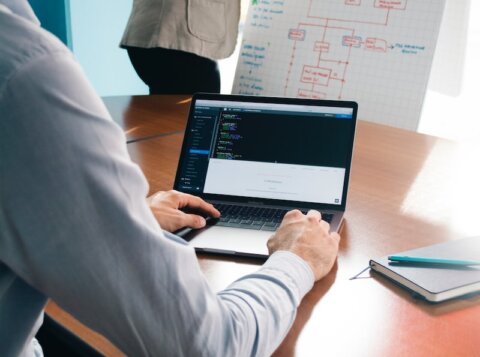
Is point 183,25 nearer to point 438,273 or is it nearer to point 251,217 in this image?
point 251,217

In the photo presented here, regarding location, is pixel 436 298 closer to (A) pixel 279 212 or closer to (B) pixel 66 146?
(A) pixel 279 212

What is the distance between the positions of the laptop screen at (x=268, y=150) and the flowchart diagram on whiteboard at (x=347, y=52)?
1.09m

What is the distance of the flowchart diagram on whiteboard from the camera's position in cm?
207

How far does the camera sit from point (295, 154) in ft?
3.61

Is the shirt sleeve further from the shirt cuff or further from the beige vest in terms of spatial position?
the beige vest

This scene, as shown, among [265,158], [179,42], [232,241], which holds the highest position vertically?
[179,42]

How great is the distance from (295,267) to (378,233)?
0.34m

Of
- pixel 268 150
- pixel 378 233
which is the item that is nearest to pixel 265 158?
pixel 268 150

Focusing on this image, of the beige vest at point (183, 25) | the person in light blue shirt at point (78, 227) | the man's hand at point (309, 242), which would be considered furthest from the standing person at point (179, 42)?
the person in light blue shirt at point (78, 227)

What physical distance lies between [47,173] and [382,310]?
0.53 metres

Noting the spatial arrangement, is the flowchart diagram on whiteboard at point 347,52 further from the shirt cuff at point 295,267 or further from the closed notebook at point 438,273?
the shirt cuff at point 295,267

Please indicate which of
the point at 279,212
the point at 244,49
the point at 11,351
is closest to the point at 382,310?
the point at 279,212

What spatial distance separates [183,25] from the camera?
212 cm

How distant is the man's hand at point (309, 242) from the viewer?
0.83m
